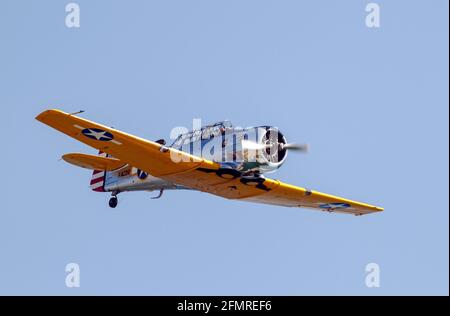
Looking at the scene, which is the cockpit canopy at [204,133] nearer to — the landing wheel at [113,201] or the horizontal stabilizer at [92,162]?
the horizontal stabilizer at [92,162]

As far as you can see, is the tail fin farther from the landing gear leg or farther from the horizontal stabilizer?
the horizontal stabilizer

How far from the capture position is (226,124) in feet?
98.3

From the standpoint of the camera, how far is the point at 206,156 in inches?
1187

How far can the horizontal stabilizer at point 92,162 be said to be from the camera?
31.9 m

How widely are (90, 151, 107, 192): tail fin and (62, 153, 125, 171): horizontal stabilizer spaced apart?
28.7 inches

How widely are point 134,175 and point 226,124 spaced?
4305 mm

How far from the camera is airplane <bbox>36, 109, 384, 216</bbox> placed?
28.5m

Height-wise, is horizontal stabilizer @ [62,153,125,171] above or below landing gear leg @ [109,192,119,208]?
above

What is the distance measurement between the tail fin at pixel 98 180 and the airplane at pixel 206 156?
1783mm

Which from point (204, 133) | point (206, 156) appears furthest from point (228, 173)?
point (204, 133)

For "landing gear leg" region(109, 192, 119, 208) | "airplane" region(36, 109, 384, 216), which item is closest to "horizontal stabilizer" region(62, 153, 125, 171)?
"airplane" region(36, 109, 384, 216)

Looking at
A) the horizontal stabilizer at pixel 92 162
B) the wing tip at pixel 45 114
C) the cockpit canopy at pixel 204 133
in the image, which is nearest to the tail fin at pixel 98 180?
the horizontal stabilizer at pixel 92 162

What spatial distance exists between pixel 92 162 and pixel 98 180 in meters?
1.96
